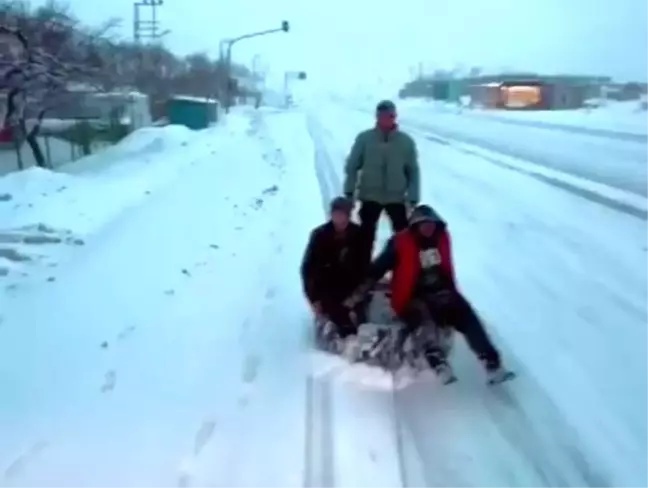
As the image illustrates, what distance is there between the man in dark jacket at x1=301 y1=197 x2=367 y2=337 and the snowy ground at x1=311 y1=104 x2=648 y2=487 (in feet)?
3.31

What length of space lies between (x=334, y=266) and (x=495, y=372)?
1.59m

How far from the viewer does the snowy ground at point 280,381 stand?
5.36 meters

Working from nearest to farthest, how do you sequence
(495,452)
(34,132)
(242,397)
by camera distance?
(495,452) < (242,397) < (34,132)

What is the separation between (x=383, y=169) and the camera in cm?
912

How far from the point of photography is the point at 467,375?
6938 mm

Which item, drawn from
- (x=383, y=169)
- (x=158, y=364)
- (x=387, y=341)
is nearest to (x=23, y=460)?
(x=158, y=364)

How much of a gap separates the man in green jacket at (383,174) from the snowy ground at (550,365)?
119 cm

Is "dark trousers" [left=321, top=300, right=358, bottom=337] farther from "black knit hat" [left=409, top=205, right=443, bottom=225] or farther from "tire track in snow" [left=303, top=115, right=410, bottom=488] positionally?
"black knit hat" [left=409, top=205, right=443, bottom=225]

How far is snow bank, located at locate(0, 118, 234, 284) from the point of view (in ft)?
40.4

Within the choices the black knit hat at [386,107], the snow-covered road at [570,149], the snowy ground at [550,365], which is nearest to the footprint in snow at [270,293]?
the snowy ground at [550,365]

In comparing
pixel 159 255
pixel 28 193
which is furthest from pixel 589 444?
pixel 28 193

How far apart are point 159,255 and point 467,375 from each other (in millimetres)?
5664

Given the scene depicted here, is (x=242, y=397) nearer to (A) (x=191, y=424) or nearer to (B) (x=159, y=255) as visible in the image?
(A) (x=191, y=424)

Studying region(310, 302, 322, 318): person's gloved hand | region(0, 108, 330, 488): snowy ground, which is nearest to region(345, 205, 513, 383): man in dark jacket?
region(310, 302, 322, 318): person's gloved hand
